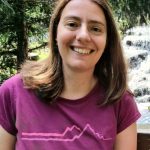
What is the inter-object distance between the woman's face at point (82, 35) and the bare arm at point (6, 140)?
1.22 feet

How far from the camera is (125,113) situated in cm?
186

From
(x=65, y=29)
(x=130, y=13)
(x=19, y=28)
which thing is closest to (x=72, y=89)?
(x=65, y=29)

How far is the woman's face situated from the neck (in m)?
0.05

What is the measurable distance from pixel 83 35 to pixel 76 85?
225 millimetres

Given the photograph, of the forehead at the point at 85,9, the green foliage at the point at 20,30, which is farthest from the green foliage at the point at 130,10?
the forehead at the point at 85,9

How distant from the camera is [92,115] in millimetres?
1831

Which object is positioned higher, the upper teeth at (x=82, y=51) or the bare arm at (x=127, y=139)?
the upper teeth at (x=82, y=51)

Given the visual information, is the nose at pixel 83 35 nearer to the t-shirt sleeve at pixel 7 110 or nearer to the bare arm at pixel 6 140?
the t-shirt sleeve at pixel 7 110

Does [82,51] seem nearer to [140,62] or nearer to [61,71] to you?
[61,71]

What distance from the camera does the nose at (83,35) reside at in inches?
69.9

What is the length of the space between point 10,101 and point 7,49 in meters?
5.01

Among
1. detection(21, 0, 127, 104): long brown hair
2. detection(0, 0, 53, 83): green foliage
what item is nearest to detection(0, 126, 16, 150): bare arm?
detection(21, 0, 127, 104): long brown hair

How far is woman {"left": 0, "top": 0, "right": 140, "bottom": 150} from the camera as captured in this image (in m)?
1.79

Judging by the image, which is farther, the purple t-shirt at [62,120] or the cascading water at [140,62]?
the cascading water at [140,62]
